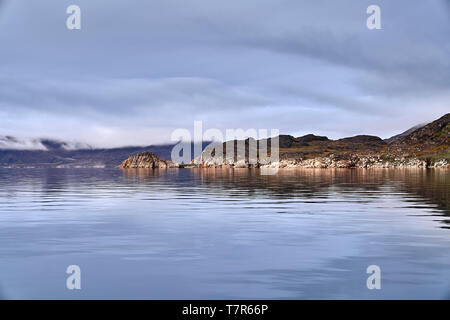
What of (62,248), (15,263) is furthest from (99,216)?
(15,263)

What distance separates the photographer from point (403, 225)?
109 ft

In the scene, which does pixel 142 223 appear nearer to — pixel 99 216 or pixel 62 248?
pixel 99 216

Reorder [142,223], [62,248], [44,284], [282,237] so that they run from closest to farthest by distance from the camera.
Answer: [44,284] < [62,248] < [282,237] < [142,223]

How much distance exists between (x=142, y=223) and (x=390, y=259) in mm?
21179

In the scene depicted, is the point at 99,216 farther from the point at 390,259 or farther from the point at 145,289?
the point at 390,259

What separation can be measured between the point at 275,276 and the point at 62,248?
13993 mm

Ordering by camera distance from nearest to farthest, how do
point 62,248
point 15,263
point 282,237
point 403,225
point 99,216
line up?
point 15,263 < point 62,248 < point 282,237 < point 403,225 < point 99,216

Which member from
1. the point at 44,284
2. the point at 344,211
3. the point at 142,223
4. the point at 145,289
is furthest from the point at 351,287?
the point at 344,211

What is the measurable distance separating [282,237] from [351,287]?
1113 cm

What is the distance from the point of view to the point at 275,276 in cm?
1942

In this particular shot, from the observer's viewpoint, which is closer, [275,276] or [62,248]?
[275,276]
